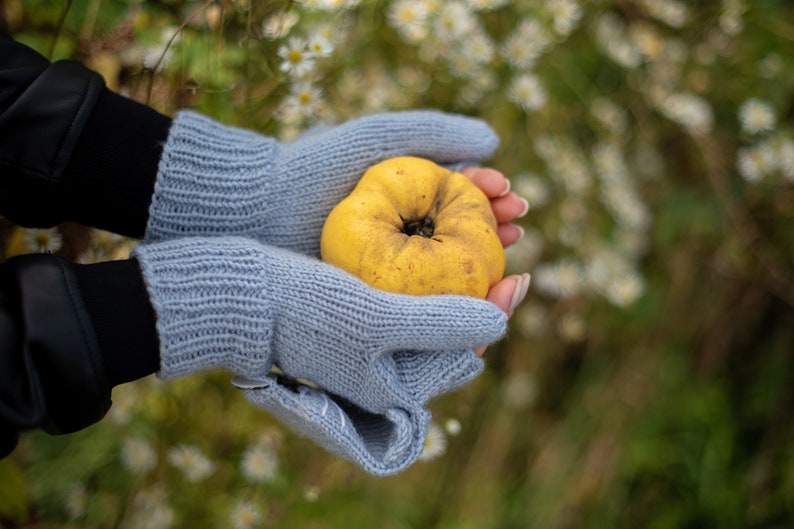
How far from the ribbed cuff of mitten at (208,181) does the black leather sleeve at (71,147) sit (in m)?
0.03

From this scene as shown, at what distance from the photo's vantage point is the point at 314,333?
1160mm

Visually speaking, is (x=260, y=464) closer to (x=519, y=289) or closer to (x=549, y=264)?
(x=519, y=289)

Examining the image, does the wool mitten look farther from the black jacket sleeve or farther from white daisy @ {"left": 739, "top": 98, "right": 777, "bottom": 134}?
white daisy @ {"left": 739, "top": 98, "right": 777, "bottom": 134}

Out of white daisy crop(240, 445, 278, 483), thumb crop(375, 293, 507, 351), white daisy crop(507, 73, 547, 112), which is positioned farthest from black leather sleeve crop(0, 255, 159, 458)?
white daisy crop(507, 73, 547, 112)

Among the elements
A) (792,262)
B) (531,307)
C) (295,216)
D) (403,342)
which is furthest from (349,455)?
(792,262)

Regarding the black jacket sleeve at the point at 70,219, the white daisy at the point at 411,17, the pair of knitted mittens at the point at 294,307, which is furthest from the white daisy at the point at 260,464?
the white daisy at the point at 411,17

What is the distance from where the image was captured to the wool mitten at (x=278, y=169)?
4.01 ft

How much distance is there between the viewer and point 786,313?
237 cm

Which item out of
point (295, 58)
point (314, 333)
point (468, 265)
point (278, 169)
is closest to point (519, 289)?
point (468, 265)

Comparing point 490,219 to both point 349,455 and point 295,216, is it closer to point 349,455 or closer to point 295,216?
point 295,216

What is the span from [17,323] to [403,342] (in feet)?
2.14

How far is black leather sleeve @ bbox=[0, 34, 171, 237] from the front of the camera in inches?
41.3

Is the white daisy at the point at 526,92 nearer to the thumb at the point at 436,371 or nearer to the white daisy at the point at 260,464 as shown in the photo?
the thumb at the point at 436,371

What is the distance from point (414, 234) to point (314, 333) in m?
0.29
